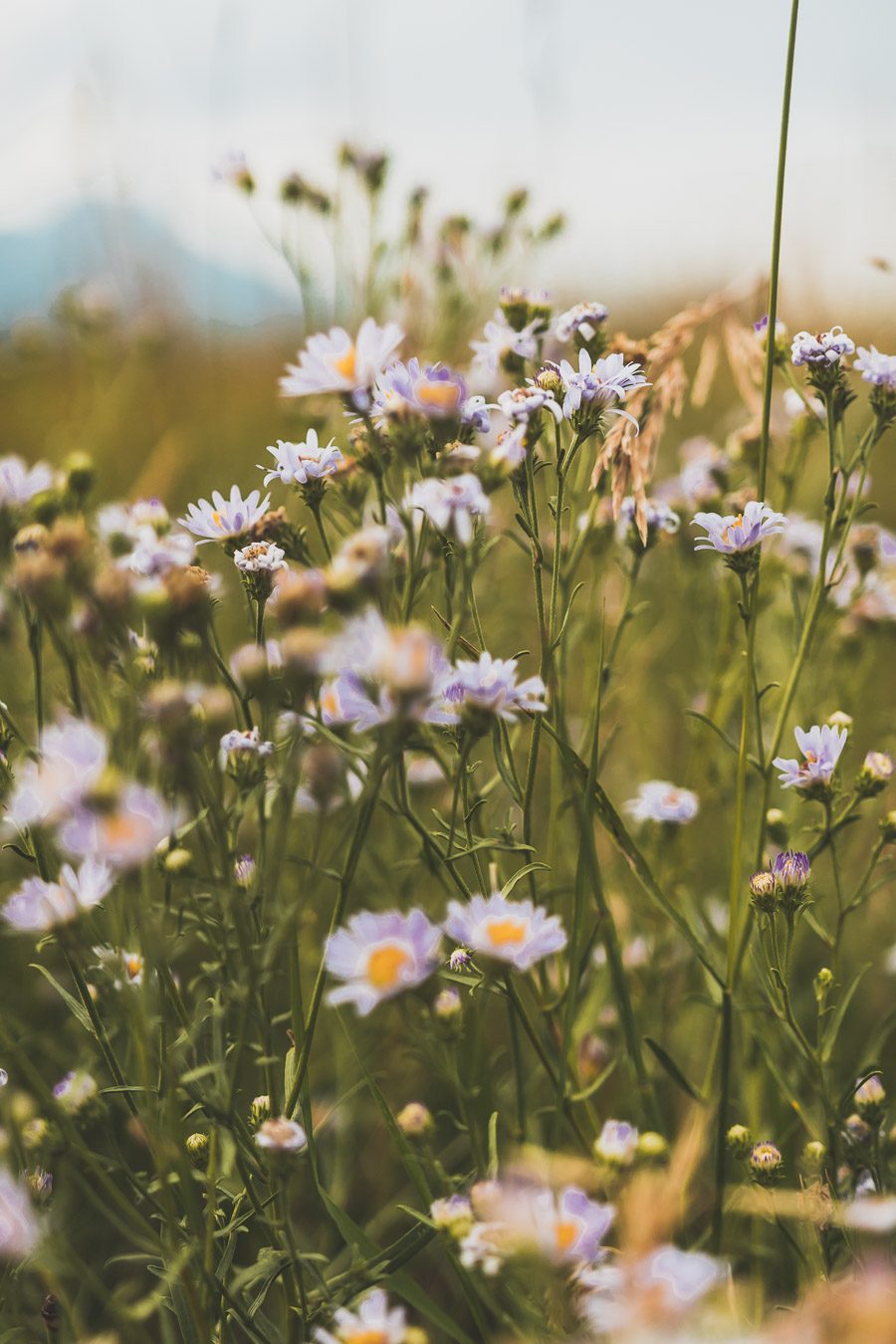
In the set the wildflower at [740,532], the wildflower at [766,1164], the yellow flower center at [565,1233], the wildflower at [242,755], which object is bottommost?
the wildflower at [766,1164]

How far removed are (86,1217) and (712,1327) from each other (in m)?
1.39

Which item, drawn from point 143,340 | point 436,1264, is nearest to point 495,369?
point 436,1264

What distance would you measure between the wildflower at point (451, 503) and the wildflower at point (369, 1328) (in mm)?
698

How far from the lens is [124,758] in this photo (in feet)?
3.24

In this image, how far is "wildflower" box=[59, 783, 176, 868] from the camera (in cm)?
83

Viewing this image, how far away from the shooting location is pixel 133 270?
503 centimetres

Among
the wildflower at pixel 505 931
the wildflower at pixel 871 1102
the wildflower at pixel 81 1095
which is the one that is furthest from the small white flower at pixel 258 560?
the wildflower at pixel 871 1102

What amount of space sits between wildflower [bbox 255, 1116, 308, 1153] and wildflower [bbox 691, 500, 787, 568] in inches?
32.0

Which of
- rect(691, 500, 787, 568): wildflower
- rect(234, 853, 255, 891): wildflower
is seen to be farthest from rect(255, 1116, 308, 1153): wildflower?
rect(691, 500, 787, 568): wildflower

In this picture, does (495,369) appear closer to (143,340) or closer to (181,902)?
(181,902)

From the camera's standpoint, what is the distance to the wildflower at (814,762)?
4.43ft

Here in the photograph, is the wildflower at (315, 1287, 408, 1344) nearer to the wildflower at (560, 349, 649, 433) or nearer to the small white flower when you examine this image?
the small white flower

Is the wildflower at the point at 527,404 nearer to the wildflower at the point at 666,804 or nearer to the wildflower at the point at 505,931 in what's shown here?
the wildflower at the point at 505,931

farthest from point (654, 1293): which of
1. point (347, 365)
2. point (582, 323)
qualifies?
point (582, 323)
